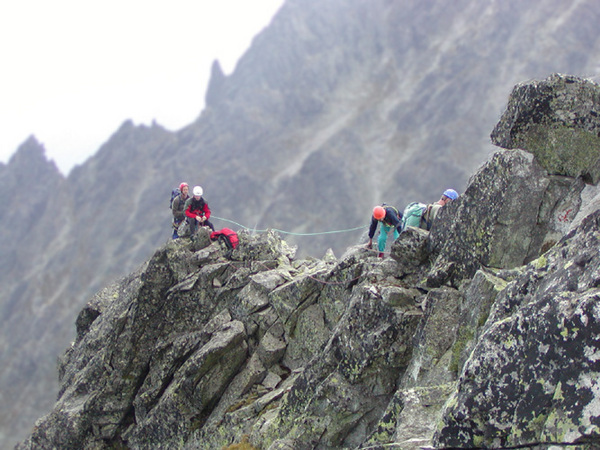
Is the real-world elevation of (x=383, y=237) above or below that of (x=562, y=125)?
below

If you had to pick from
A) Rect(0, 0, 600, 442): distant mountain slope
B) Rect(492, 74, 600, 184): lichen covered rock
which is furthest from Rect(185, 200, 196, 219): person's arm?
Rect(0, 0, 600, 442): distant mountain slope

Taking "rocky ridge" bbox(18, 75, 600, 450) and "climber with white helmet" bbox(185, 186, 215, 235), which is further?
"climber with white helmet" bbox(185, 186, 215, 235)

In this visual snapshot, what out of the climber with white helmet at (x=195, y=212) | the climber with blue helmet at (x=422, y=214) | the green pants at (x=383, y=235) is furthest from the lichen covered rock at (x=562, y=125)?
the climber with white helmet at (x=195, y=212)

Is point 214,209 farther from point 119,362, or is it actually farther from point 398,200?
point 119,362

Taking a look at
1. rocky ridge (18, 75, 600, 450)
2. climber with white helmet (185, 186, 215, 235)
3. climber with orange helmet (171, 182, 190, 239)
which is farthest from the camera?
climber with orange helmet (171, 182, 190, 239)

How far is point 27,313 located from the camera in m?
178

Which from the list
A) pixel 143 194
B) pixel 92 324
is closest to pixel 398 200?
pixel 143 194

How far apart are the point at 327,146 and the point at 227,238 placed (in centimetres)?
13967

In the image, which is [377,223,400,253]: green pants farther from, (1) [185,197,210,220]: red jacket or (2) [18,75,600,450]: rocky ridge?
(1) [185,197,210,220]: red jacket

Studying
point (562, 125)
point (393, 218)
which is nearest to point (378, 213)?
point (393, 218)

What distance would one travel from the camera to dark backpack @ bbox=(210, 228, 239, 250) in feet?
77.0

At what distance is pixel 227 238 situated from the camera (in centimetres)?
2375

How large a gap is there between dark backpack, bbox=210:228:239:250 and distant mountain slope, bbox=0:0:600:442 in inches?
3994

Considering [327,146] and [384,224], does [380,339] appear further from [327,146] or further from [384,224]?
[327,146]
